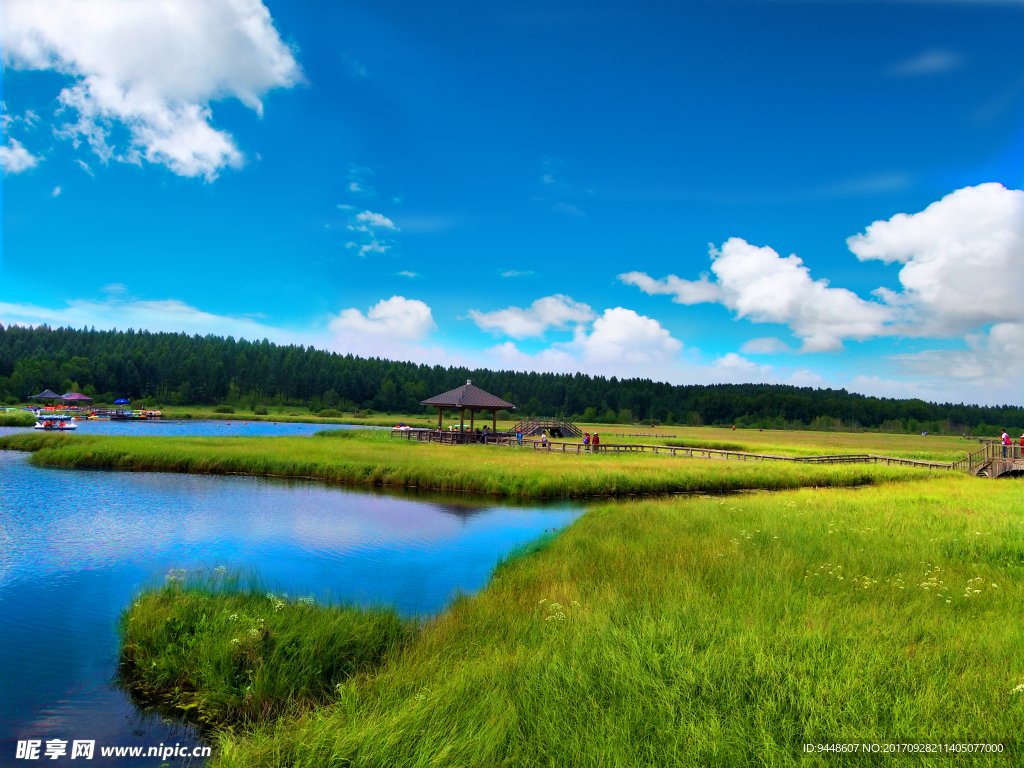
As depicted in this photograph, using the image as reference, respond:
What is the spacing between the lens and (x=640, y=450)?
4203 centimetres

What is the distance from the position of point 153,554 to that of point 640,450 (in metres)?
34.6

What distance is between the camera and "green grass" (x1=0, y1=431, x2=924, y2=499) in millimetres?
25266

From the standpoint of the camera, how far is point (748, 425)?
445ft

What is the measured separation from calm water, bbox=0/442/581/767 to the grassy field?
3.89 ft

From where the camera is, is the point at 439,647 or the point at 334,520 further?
the point at 334,520

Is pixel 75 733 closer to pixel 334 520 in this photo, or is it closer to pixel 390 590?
pixel 390 590

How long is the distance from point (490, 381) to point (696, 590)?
15451 cm

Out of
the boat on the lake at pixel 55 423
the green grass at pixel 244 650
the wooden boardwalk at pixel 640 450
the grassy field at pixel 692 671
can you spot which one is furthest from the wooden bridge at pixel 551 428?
the green grass at pixel 244 650

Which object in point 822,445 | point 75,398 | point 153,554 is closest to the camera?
point 153,554

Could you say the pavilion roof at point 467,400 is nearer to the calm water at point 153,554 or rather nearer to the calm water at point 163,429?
the calm water at point 163,429

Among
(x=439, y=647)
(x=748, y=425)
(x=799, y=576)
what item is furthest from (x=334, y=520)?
(x=748, y=425)

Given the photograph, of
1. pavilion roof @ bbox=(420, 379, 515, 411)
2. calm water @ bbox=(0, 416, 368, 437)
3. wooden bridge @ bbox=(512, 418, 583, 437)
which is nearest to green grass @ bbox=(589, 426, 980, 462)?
wooden bridge @ bbox=(512, 418, 583, 437)

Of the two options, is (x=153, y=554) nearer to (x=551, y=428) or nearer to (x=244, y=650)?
(x=244, y=650)

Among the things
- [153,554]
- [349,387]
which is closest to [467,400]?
[153,554]
